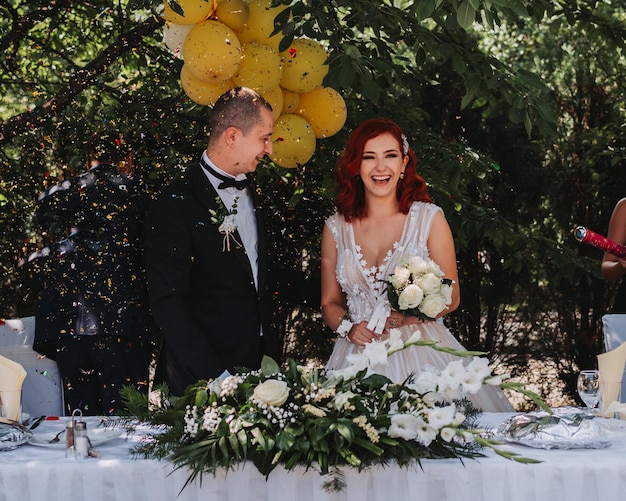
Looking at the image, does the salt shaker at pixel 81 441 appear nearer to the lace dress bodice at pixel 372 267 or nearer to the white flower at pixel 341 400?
the white flower at pixel 341 400

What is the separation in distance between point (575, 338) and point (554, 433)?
421 centimetres

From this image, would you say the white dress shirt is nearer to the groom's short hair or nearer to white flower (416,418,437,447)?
the groom's short hair

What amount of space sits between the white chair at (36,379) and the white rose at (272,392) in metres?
2.05

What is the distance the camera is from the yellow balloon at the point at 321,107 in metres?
3.84

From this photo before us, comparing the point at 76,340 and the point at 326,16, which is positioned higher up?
the point at 326,16

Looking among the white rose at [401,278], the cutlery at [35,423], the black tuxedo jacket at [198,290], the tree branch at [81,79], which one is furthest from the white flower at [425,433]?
the tree branch at [81,79]

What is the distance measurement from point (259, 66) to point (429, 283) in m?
1.04

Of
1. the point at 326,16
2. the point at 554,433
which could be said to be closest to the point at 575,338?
the point at 326,16

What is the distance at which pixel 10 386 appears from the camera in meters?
2.82

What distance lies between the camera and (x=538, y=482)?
7.89 ft

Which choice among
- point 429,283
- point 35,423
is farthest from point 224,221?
point 35,423

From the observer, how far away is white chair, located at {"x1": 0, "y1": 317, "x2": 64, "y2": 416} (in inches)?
164

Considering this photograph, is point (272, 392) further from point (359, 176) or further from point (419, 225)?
point (359, 176)

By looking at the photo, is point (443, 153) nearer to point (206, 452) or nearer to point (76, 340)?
point (76, 340)
